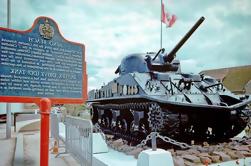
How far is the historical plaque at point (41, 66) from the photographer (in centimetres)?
483

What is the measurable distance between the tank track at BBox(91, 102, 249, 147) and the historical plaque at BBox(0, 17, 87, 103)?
2932 millimetres

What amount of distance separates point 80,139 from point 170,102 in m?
2.63

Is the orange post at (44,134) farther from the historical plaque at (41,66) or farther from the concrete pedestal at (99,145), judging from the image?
the concrete pedestal at (99,145)

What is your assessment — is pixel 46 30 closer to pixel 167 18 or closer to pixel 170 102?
pixel 170 102

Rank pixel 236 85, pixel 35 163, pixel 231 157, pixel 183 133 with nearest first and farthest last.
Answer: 1. pixel 35 163
2. pixel 231 157
3. pixel 183 133
4. pixel 236 85

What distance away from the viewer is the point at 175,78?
29.3 feet

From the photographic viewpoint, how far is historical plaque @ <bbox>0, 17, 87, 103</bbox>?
190 inches

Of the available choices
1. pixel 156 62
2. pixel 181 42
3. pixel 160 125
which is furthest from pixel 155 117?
pixel 181 42

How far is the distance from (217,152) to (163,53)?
4.40 m

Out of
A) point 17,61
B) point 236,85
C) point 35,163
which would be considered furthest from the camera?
point 236,85

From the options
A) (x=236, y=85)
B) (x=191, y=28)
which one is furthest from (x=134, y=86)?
(x=236, y=85)

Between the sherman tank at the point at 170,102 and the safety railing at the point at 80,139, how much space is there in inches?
81.7

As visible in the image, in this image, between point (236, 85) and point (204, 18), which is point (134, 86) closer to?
point (204, 18)

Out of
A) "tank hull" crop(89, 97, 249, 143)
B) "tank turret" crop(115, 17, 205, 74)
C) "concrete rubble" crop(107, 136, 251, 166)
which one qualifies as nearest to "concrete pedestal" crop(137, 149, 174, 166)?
"concrete rubble" crop(107, 136, 251, 166)
